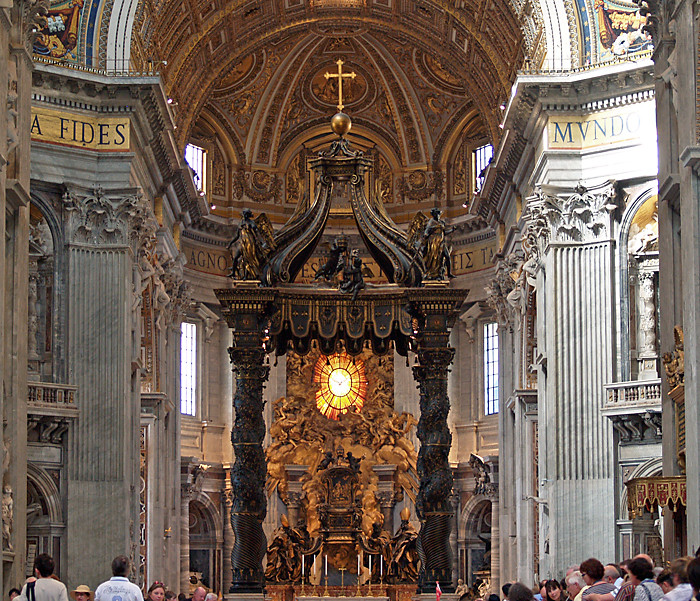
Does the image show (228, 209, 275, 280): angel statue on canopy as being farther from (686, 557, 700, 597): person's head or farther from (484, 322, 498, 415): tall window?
(686, 557, 700, 597): person's head

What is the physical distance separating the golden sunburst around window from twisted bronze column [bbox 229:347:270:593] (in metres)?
16.0

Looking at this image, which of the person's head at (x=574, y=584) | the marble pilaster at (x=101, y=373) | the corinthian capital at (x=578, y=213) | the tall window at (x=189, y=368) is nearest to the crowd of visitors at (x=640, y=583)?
the person's head at (x=574, y=584)

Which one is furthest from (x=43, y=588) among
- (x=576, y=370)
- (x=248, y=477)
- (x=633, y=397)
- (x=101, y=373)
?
(x=576, y=370)

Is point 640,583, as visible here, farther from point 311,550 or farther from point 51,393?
point 311,550

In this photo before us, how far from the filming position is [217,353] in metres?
39.8

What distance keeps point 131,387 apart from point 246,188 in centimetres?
1266

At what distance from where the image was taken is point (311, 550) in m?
36.0

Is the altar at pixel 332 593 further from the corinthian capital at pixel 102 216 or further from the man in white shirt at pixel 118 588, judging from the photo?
the man in white shirt at pixel 118 588

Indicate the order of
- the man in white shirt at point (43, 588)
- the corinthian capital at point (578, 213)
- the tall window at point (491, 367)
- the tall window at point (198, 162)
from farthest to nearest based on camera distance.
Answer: the tall window at point (198, 162) < the tall window at point (491, 367) < the corinthian capital at point (578, 213) < the man in white shirt at point (43, 588)

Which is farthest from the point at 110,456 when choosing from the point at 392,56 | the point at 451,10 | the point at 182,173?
the point at 392,56

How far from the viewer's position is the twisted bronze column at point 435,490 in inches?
922

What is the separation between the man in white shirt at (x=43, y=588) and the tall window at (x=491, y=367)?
26.3 m

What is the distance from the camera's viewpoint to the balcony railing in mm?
25656

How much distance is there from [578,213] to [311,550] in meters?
12.3
